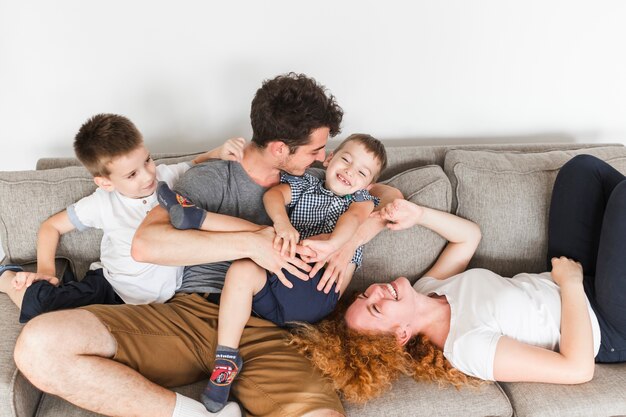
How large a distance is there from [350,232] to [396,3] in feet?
3.59

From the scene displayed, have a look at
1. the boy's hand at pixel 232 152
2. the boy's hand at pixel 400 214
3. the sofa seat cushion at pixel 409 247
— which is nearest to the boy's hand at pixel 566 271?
the sofa seat cushion at pixel 409 247

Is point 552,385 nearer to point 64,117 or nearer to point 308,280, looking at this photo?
point 308,280

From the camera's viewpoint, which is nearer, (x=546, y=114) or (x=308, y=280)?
(x=308, y=280)

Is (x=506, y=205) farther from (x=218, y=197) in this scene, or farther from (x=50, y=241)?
(x=50, y=241)

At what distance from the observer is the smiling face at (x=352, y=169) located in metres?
1.87

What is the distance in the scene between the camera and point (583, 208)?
6.35 ft

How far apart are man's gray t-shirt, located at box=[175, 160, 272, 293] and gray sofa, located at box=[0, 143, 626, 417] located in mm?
362

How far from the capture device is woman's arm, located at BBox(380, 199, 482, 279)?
195 cm

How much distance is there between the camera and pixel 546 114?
8.35ft

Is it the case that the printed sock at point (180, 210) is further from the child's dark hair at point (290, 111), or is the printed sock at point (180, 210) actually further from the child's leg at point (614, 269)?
the child's leg at point (614, 269)

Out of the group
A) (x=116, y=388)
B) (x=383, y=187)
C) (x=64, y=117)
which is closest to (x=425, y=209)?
(x=383, y=187)

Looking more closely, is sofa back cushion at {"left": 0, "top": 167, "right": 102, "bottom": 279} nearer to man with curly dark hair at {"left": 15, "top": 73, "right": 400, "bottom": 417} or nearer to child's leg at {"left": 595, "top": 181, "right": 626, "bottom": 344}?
man with curly dark hair at {"left": 15, "top": 73, "right": 400, "bottom": 417}

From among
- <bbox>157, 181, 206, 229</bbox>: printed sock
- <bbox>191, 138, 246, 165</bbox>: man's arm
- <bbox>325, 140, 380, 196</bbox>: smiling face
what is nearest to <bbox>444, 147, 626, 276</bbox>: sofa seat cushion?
<bbox>325, 140, 380, 196</bbox>: smiling face

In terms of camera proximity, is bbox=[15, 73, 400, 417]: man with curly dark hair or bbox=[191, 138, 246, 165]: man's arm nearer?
bbox=[15, 73, 400, 417]: man with curly dark hair
